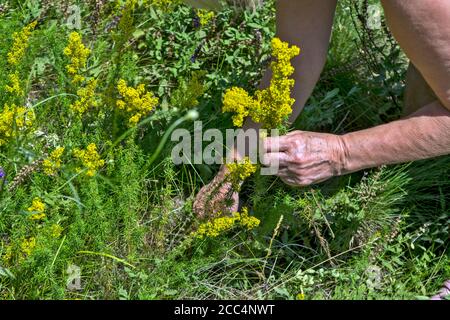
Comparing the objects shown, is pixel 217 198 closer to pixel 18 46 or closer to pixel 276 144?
pixel 276 144

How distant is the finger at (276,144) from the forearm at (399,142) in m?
0.21

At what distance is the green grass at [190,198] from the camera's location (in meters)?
2.41

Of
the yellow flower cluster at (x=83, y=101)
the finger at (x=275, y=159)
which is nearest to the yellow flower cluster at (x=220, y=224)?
the finger at (x=275, y=159)

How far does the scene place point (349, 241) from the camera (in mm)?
2748

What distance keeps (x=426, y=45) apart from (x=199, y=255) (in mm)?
918

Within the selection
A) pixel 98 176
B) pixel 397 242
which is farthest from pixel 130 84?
pixel 397 242

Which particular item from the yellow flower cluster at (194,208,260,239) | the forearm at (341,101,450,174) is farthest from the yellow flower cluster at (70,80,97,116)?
the forearm at (341,101,450,174)

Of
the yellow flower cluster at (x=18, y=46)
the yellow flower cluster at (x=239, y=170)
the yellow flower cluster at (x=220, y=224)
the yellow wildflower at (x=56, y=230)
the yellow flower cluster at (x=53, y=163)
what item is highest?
the yellow flower cluster at (x=18, y=46)

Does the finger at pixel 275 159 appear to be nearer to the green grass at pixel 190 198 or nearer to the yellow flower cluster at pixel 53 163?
the green grass at pixel 190 198

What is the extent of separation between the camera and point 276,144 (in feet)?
7.63

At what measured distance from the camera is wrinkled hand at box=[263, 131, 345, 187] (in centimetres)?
237

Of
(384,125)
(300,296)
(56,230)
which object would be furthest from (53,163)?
(384,125)

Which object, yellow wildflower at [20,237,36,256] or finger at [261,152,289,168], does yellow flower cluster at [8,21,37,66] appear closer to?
yellow wildflower at [20,237,36,256]

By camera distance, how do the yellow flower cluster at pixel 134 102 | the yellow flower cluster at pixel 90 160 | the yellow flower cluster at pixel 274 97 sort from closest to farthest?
the yellow flower cluster at pixel 274 97, the yellow flower cluster at pixel 90 160, the yellow flower cluster at pixel 134 102
